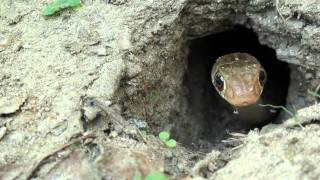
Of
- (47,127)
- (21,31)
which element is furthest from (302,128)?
(21,31)

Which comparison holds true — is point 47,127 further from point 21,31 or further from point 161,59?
point 161,59

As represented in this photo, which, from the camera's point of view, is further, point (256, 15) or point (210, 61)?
point (210, 61)

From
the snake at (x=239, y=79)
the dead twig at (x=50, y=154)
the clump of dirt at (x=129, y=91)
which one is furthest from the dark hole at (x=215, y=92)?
the dead twig at (x=50, y=154)

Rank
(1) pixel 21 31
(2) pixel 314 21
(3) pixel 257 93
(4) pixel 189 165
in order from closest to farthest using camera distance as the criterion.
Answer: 1. (4) pixel 189 165
2. (1) pixel 21 31
3. (2) pixel 314 21
4. (3) pixel 257 93

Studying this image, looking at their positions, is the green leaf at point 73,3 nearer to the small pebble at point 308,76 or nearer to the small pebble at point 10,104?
the small pebble at point 10,104

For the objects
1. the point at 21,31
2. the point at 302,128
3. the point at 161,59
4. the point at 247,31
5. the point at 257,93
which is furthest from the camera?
the point at 247,31

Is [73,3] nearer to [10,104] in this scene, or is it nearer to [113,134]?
[10,104]

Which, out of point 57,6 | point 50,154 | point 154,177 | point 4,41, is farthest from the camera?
point 57,6

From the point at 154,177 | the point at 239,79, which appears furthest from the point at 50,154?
the point at 239,79
